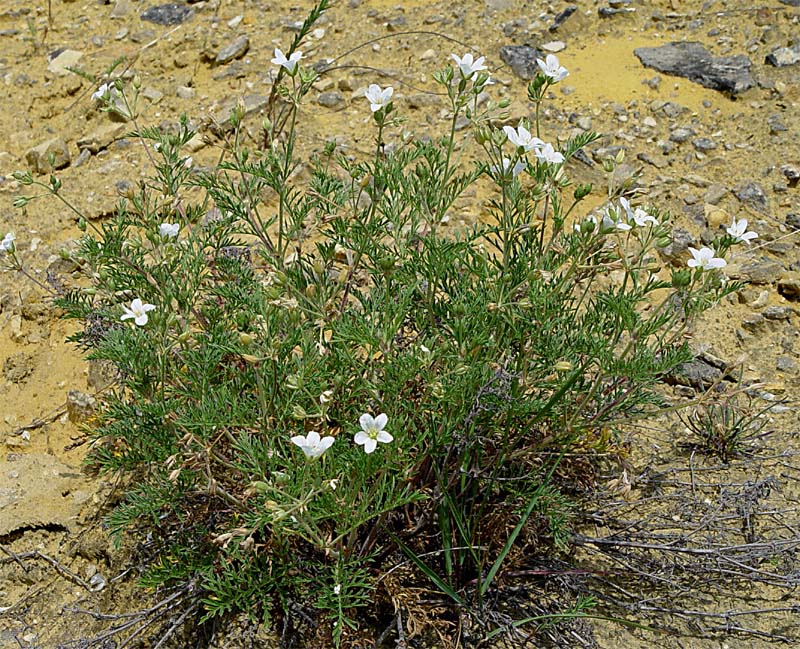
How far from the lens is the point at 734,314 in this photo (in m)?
4.03

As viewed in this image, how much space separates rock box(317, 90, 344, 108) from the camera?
5422mm

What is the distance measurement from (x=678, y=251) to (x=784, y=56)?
1.79 m

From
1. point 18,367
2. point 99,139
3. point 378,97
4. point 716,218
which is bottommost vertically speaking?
point 18,367

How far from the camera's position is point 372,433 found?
2303 millimetres

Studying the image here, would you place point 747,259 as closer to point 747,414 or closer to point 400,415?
point 747,414

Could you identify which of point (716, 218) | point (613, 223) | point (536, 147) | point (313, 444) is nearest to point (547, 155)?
point (536, 147)

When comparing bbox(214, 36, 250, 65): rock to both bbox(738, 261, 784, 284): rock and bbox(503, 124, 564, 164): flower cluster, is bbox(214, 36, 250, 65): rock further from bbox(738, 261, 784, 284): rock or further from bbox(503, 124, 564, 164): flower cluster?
bbox(503, 124, 564, 164): flower cluster

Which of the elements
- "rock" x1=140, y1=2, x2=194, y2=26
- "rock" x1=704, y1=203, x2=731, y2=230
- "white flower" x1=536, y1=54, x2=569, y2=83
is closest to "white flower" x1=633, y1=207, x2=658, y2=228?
"white flower" x1=536, y1=54, x2=569, y2=83

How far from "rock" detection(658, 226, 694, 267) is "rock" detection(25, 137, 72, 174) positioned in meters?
3.57

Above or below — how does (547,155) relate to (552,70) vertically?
below

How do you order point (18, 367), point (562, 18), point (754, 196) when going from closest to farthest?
point (18, 367)
point (754, 196)
point (562, 18)

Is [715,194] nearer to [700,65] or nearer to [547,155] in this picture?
[700,65]

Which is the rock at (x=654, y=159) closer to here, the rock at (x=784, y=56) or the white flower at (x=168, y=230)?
the rock at (x=784, y=56)

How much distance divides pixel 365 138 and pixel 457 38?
110 centimetres
